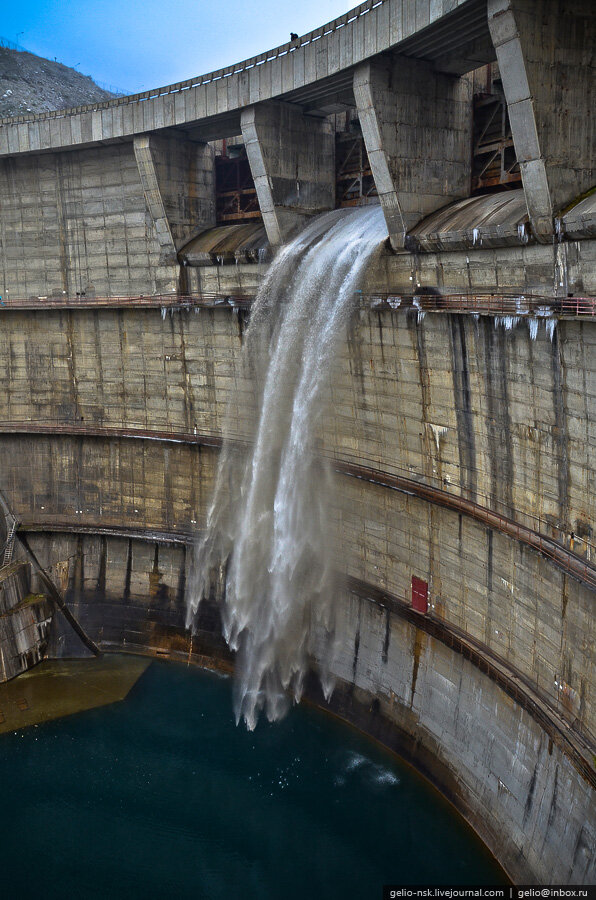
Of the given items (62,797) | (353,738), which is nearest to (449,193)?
(353,738)

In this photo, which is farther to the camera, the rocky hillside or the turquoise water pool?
the rocky hillside

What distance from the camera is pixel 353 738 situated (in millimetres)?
24875

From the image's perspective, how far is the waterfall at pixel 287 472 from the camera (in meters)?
24.5

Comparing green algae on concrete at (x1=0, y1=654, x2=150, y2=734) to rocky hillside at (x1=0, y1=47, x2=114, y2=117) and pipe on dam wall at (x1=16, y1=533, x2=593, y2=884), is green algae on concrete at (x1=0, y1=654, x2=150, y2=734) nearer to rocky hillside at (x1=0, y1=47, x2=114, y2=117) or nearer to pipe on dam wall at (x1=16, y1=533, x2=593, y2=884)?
pipe on dam wall at (x1=16, y1=533, x2=593, y2=884)

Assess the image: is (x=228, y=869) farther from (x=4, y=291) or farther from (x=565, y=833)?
(x=4, y=291)

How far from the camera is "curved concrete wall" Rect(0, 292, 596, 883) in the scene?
17906mm

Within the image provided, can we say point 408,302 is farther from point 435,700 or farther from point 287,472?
point 435,700

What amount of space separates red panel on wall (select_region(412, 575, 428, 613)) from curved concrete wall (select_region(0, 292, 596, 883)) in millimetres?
263

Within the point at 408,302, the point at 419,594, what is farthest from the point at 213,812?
the point at 408,302

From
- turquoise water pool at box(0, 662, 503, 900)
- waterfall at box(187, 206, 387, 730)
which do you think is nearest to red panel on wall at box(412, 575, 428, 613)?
waterfall at box(187, 206, 387, 730)

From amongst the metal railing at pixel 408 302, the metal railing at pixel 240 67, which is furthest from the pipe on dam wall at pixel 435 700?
the metal railing at pixel 240 67

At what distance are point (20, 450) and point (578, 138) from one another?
23.4 meters

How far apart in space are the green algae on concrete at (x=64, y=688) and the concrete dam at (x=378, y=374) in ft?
2.38

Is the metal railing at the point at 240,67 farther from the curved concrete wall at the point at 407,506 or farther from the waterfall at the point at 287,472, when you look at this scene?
the curved concrete wall at the point at 407,506
